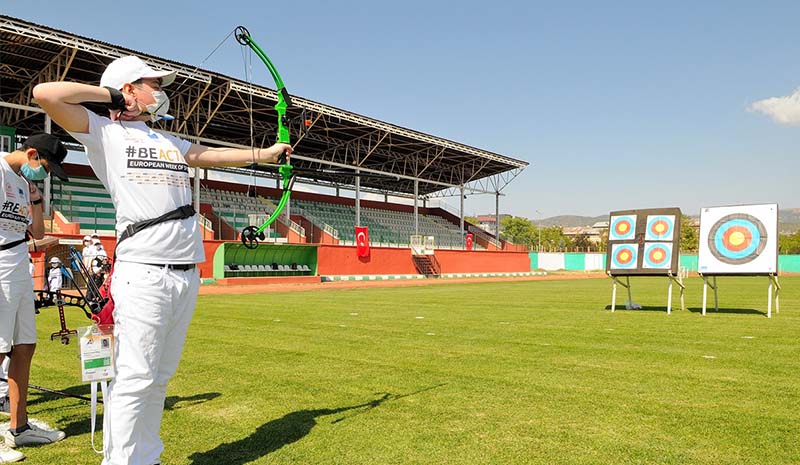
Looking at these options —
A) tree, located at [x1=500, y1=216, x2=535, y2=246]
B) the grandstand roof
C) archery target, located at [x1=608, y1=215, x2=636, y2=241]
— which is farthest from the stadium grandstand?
tree, located at [x1=500, y1=216, x2=535, y2=246]

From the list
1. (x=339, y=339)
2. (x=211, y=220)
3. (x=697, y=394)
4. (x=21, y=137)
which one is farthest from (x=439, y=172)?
(x=697, y=394)

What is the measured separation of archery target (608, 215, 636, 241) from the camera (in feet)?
51.8

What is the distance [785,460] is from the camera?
11.8 feet

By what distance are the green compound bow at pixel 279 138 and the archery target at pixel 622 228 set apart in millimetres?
12250

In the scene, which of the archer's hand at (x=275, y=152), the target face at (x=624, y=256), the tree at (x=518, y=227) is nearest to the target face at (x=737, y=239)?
the target face at (x=624, y=256)

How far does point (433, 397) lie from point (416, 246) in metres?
35.9

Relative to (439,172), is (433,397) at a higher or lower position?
lower

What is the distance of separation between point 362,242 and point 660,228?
2336 centimetres

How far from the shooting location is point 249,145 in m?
38.1

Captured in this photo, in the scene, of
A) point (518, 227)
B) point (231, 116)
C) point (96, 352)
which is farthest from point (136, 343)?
point (518, 227)

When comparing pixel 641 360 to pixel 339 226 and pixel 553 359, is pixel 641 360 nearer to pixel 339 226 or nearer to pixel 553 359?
pixel 553 359

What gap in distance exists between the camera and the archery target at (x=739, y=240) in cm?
1367

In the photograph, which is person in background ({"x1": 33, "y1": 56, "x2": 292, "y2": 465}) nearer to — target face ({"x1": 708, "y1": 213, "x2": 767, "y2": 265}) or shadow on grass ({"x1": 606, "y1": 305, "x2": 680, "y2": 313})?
shadow on grass ({"x1": 606, "y1": 305, "x2": 680, "y2": 313})

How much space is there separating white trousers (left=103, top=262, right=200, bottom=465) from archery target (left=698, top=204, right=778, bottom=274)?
543 inches
